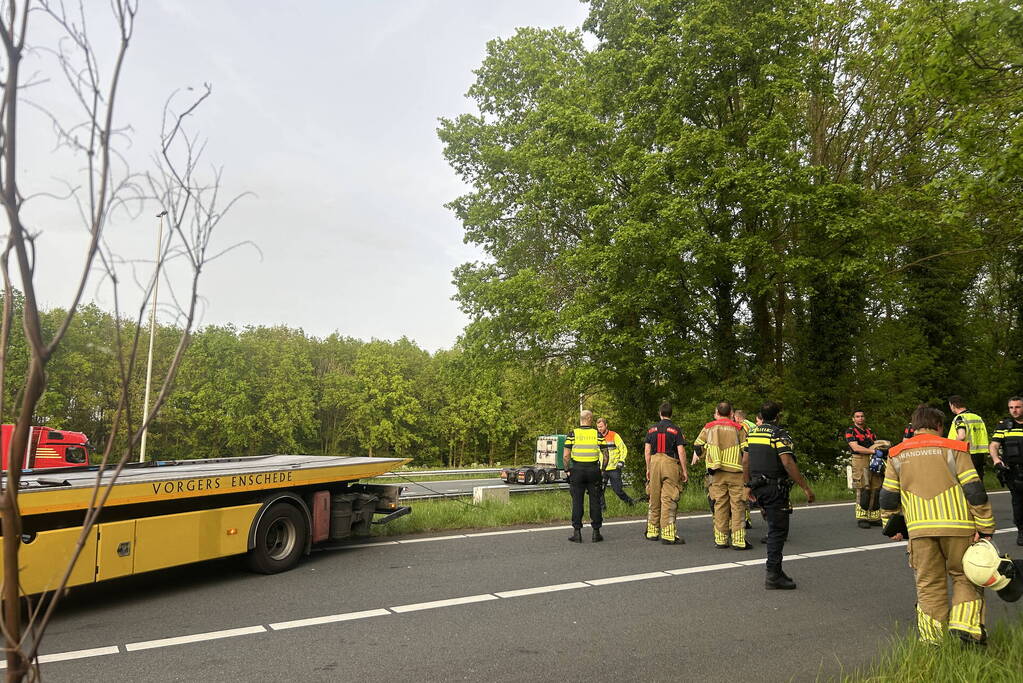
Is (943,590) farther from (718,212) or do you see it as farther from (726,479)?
(718,212)

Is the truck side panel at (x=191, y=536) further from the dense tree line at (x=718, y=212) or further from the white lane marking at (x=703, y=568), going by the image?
the dense tree line at (x=718, y=212)

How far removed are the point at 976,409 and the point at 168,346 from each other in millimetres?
40974

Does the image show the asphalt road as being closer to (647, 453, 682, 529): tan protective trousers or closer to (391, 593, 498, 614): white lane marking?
(391, 593, 498, 614): white lane marking

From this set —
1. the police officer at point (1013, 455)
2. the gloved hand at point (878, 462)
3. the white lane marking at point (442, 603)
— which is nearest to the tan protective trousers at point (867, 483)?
the gloved hand at point (878, 462)

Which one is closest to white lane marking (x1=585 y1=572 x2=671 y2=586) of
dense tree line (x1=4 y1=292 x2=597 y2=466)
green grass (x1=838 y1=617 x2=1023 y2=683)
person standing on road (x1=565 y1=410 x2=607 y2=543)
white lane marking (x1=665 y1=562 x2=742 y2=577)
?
white lane marking (x1=665 y1=562 x2=742 y2=577)

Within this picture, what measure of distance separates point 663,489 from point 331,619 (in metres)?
5.66

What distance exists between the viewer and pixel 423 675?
504 cm

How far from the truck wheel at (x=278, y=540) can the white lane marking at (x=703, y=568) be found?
4454 mm

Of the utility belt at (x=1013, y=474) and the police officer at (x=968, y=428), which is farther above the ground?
the police officer at (x=968, y=428)

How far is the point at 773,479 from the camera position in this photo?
26.1ft

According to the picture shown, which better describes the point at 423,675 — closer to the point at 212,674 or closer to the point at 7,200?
the point at 212,674

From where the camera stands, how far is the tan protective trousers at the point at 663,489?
411 inches

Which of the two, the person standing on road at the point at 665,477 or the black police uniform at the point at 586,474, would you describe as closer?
the person standing on road at the point at 665,477

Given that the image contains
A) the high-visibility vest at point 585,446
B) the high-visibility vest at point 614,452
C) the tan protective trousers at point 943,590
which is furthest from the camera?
the high-visibility vest at point 614,452
